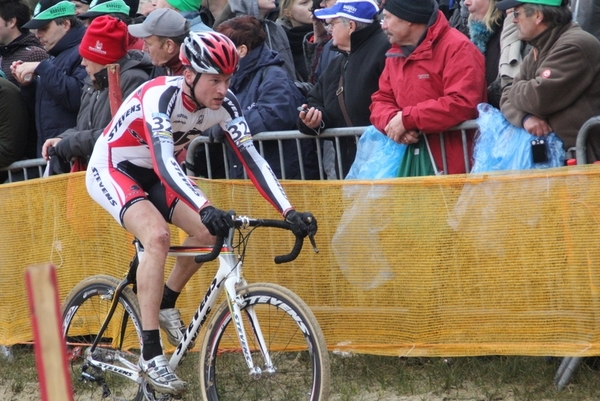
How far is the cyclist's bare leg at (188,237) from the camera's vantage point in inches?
232

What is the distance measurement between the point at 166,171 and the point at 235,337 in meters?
0.96

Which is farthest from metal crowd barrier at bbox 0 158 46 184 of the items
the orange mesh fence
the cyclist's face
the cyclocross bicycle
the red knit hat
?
the cyclist's face

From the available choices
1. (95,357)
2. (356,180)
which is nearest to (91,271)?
(95,357)

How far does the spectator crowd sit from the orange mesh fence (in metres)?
0.41

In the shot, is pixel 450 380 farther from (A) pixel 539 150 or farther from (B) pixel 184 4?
(B) pixel 184 4

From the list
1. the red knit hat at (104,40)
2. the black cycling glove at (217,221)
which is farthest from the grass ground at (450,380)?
the red knit hat at (104,40)

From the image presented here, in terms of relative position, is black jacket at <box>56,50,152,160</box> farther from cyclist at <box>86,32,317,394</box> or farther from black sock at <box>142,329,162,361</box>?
black sock at <box>142,329,162,361</box>

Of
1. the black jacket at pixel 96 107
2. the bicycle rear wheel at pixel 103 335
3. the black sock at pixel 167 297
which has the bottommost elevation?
the bicycle rear wheel at pixel 103 335

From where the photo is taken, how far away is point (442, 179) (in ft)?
19.5

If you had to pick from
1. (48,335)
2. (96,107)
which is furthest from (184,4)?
(48,335)

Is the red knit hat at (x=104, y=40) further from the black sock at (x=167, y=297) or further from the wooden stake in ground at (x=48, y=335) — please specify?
the wooden stake in ground at (x=48, y=335)

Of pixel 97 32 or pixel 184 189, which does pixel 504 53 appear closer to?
pixel 184 189

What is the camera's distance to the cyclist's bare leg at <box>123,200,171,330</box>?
564 centimetres

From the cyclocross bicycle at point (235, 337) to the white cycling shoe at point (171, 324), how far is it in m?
0.15
